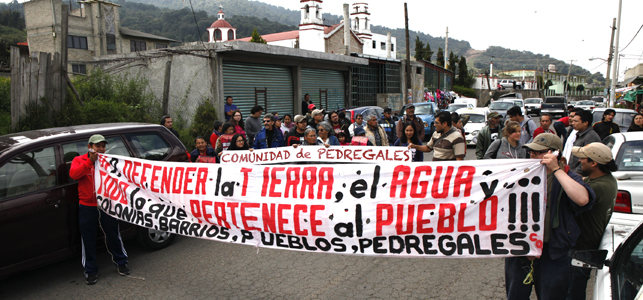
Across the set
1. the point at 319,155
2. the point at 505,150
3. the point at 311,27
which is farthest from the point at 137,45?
the point at 505,150

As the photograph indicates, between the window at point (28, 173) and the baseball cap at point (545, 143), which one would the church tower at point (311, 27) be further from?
the baseball cap at point (545, 143)

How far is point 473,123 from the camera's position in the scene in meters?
17.1

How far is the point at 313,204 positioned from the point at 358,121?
6.51 metres

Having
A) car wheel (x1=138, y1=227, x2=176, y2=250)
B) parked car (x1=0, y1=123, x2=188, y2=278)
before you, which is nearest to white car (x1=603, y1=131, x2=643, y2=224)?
car wheel (x1=138, y1=227, x2=176, y2=250)

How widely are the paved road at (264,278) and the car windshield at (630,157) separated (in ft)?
6.83

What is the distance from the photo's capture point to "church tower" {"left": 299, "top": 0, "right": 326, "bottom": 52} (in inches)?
2393

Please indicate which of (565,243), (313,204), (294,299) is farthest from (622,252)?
(294,299)

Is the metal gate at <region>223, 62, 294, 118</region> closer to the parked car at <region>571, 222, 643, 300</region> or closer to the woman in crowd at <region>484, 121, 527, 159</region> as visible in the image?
the woman in crowd at <region>484, 121, 527, 159</region>

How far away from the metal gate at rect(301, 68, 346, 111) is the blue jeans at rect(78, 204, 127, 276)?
1623 cm

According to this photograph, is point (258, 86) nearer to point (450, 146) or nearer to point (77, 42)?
point (450, 146)

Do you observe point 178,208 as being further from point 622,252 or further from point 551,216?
point 622,252

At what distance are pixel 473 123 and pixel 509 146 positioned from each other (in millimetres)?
11413

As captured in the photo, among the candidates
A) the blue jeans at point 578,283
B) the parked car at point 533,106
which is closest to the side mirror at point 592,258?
the blue jeans at point 578,283

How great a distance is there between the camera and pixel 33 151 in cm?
474
